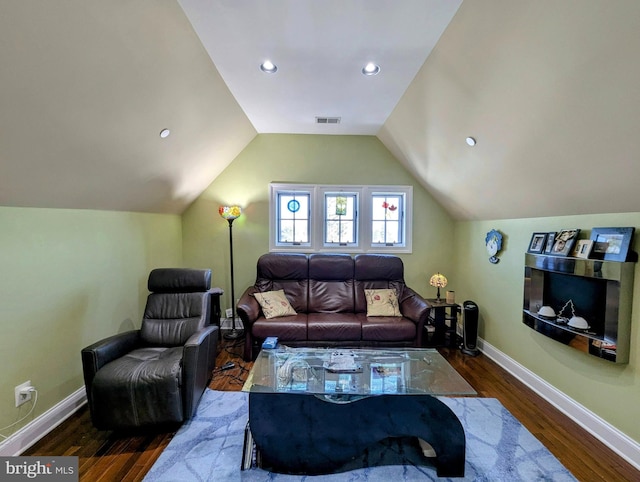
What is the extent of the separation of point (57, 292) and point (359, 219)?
3.55 meters

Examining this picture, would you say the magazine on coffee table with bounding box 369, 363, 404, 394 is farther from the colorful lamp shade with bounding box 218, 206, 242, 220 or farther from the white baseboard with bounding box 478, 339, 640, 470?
the colorful lamp shade with bounding box 218, 206, 242, 220

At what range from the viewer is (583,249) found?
2227mm

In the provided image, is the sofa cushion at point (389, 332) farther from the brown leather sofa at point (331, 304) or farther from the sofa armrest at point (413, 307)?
the sofa armrest at point (413, 307)

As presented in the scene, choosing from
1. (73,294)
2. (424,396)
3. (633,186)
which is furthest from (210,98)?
(633,186)

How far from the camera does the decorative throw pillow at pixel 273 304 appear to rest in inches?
133

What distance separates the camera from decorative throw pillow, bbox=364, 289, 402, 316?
353 centimetres

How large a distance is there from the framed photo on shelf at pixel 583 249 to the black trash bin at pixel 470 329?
4.67 feet

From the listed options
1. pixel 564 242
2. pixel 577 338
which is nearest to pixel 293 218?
pixel 564 242

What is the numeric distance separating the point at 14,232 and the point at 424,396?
3041 millimetres

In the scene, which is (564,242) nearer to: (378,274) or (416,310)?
(416,310)

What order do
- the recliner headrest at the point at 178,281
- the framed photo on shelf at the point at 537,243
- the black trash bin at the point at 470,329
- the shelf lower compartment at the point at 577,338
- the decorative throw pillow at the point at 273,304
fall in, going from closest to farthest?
the shelf lower compartment at the point at 577,338, the framed photo on shelf at the point at 537,243, the recliner headrest at the point at 178,281, the decorative throw pillow at the point at 273,304, the black trash bin at the point at 470,329

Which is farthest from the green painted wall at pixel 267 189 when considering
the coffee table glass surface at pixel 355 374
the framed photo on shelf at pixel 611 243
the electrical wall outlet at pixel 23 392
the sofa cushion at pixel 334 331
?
the electrical wall outlet at pixel 23 392

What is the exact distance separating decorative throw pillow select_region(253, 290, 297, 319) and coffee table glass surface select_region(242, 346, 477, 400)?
84cm

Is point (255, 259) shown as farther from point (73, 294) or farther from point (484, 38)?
point (484, 38)
